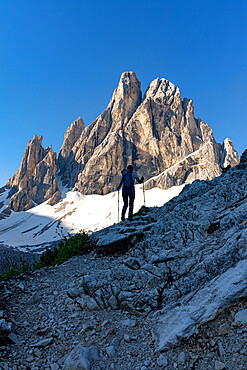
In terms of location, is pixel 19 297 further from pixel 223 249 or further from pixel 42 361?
pixel 223 249

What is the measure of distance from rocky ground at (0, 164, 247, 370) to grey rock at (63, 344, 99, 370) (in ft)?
0.05

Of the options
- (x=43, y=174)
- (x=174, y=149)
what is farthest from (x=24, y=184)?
(x=174, y=149)

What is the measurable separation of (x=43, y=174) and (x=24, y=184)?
16.6 metres

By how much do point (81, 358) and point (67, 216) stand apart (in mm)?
138505

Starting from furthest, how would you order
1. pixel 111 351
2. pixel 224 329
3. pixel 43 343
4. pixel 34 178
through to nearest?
1. pixel 34 178
2. pixel 43 343
3. pixel 111 351
4. pixel 224 329

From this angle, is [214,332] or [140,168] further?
[140,168]

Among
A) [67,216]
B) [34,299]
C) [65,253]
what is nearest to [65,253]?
[65,253]

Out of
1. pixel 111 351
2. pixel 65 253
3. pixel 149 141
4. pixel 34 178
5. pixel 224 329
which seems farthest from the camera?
pixel 34 178

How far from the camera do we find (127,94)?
169250 mm

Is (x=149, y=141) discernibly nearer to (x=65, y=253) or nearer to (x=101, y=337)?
(x=65, y=253)

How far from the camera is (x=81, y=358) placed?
3.44m

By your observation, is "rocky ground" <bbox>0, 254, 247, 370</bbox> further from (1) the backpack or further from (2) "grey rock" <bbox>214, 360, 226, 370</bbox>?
(1) the backpack

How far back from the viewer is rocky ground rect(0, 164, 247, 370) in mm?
3329

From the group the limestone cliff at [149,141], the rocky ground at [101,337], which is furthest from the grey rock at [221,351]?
the limestone cliff at [149,141]
